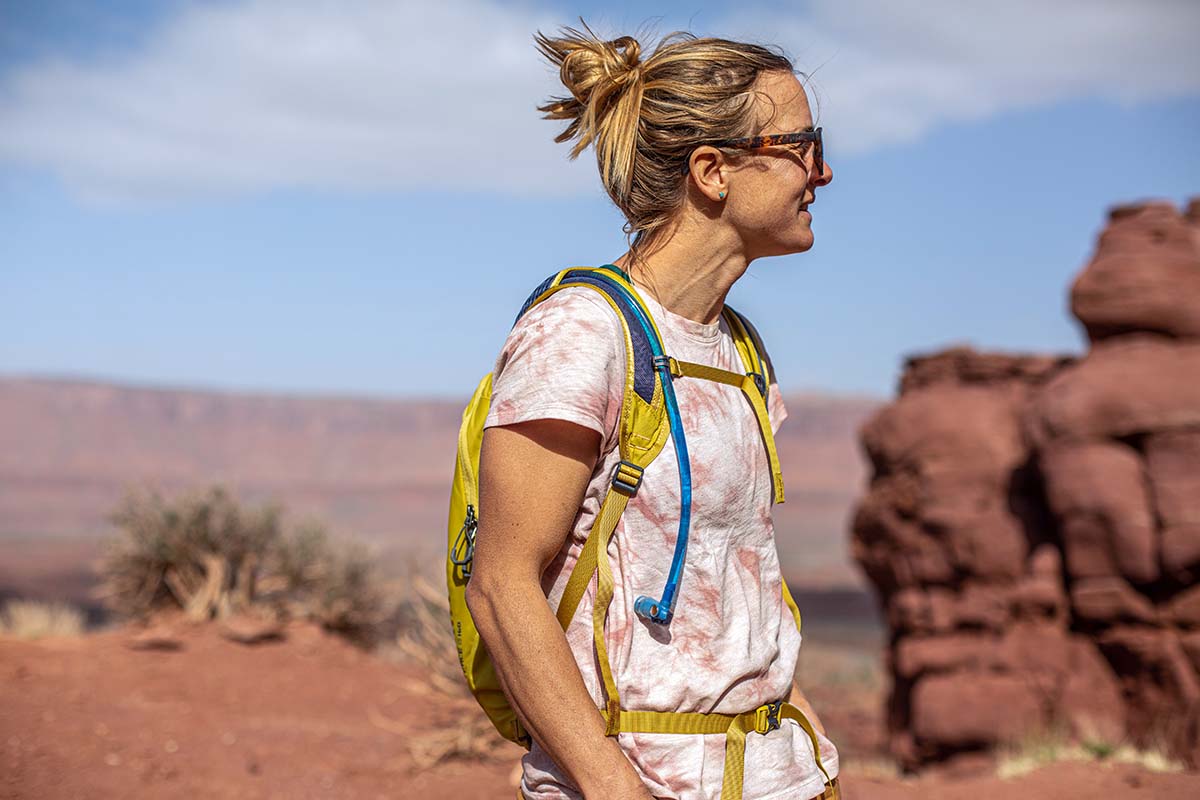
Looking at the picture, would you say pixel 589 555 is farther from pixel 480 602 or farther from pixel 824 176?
pixel 824 176

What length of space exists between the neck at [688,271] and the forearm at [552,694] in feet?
1.87

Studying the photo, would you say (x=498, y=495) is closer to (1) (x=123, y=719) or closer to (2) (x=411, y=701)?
(1) (x=123, y=719)

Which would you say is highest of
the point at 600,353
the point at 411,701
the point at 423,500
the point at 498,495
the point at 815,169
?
the point at 815,169

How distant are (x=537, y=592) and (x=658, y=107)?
0.81m

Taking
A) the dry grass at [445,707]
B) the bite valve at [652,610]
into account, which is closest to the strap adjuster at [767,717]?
the bite valve at [652,610]

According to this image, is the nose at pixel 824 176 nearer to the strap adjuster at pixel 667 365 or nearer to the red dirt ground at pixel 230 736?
the strap adjuster at pixel 667 365

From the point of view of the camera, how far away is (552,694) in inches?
65.2

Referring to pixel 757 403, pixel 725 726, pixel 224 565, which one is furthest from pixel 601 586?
pixel 224 565

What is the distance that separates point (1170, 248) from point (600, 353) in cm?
1241

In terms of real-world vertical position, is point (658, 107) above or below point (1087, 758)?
above

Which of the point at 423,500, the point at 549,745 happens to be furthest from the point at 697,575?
the point at 423,500

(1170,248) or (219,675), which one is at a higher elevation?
(1170,248)

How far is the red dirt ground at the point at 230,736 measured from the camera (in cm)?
607

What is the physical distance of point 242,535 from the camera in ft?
33.0
